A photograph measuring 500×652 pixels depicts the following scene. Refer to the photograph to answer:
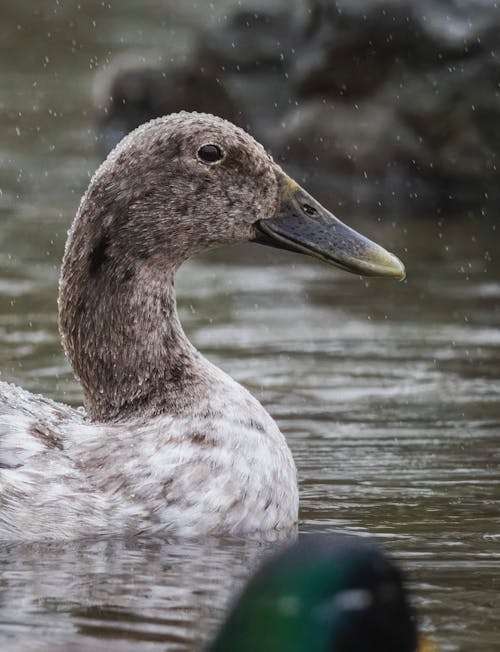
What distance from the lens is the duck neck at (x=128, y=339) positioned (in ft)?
23.1

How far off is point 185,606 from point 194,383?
4.72 feet

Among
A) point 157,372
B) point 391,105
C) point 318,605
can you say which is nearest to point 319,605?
point 318,605

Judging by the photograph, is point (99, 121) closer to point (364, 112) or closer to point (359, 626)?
point (364, 112)

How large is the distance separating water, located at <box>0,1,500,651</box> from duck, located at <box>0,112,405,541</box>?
208mm

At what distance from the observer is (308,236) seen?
7.24m

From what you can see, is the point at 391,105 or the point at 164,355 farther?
the point at 391,105

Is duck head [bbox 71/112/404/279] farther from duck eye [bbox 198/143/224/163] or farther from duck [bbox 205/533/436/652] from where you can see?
duck [bbox 205/533/436/652]

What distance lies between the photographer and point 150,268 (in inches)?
280

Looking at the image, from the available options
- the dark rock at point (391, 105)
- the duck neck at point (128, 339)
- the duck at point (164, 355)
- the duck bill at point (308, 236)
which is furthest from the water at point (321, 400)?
the duck bill at point (308, 236)

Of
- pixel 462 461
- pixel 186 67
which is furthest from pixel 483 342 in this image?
pixel 186 67

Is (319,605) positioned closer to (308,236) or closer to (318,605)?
(318,605)

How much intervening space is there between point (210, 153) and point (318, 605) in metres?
3.66

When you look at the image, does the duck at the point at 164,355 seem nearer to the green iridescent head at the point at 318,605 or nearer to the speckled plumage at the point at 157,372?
the speckled plumage at the point at 157,372

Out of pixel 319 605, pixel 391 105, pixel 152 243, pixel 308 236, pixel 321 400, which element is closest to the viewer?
pixel 319 605
